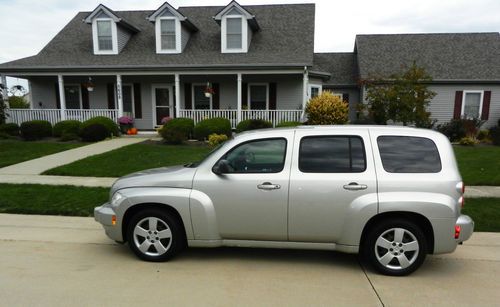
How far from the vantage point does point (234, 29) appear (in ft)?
58.0

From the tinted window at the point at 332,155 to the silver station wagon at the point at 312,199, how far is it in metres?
0.01

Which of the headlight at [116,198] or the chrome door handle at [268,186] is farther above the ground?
the chrome door handle at [268,186]

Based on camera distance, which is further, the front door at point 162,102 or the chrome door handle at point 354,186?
the front door at point 162,102

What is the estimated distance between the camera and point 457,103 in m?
19.3

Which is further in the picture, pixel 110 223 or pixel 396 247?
pixel 110 223

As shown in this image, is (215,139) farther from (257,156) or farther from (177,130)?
(257,156)

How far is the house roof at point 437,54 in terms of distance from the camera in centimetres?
1928

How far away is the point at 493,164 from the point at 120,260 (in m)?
10.7

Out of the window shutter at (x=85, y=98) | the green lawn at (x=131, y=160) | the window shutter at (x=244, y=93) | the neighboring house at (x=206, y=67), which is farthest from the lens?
the window shutter at (x=85, y=98)

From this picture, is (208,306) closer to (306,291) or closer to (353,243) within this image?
(306,291)

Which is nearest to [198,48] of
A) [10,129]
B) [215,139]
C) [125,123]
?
[125,123]

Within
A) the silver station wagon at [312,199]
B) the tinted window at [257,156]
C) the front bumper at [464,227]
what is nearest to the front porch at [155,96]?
the tinted window at [257,156]

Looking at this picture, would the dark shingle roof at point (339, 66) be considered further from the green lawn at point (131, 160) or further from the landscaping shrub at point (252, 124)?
the green lawn at point (131, 160)

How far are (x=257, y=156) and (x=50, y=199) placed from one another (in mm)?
5073
